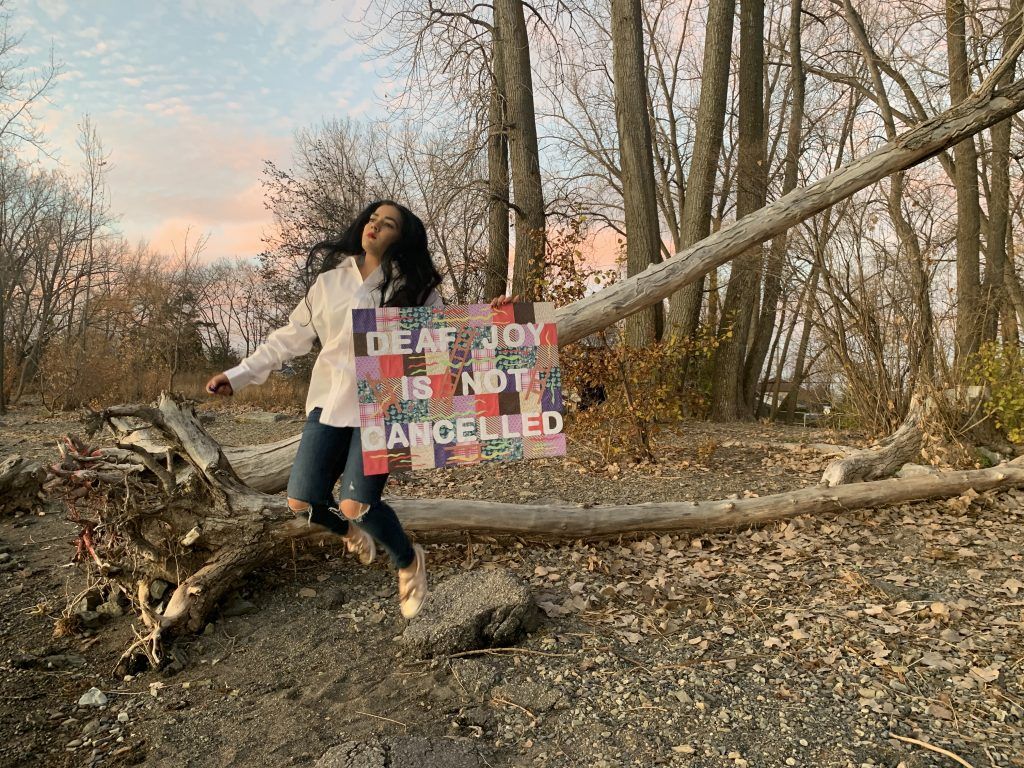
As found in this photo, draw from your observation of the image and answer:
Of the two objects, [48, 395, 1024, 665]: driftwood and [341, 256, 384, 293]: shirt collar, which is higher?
[341, 256, 384, 293]: shirt collar

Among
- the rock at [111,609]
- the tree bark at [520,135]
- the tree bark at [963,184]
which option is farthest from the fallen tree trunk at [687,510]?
the tree bark at [520,135]

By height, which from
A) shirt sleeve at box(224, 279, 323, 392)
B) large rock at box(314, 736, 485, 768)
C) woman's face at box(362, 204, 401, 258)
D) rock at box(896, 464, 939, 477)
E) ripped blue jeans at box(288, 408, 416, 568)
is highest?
woman's face at box(362, 204, 401, 258)

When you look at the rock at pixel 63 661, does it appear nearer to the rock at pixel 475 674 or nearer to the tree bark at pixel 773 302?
the rock at pixel 475 674

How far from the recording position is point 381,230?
307 cm

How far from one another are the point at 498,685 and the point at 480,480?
3.86 m

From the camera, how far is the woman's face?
121 inches

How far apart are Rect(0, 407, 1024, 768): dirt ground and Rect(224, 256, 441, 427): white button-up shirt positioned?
136 centimetres

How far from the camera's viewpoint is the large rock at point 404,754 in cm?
243

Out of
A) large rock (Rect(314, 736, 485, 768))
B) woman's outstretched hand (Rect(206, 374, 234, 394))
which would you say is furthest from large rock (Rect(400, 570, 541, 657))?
woman's outstretched hand (Rect(206, 374, 234, 394))

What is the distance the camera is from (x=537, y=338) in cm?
336

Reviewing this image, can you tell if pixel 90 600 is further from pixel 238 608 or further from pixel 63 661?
pixel 238 608

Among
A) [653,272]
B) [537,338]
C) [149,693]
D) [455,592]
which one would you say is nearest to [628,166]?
[653,272]

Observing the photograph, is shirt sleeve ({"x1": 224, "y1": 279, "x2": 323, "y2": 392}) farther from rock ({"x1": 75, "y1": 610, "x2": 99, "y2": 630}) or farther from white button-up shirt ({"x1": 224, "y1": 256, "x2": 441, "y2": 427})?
rock ({"x1": 75, "y1": 610, "x2": 99, "y2": 630})

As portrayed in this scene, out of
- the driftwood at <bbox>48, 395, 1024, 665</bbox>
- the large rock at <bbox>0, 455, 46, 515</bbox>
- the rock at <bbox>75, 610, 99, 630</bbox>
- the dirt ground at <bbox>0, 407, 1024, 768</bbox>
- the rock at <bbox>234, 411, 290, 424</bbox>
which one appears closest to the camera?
the dirt ground at <bbox>0, 407, 1024, 768</bbox>
